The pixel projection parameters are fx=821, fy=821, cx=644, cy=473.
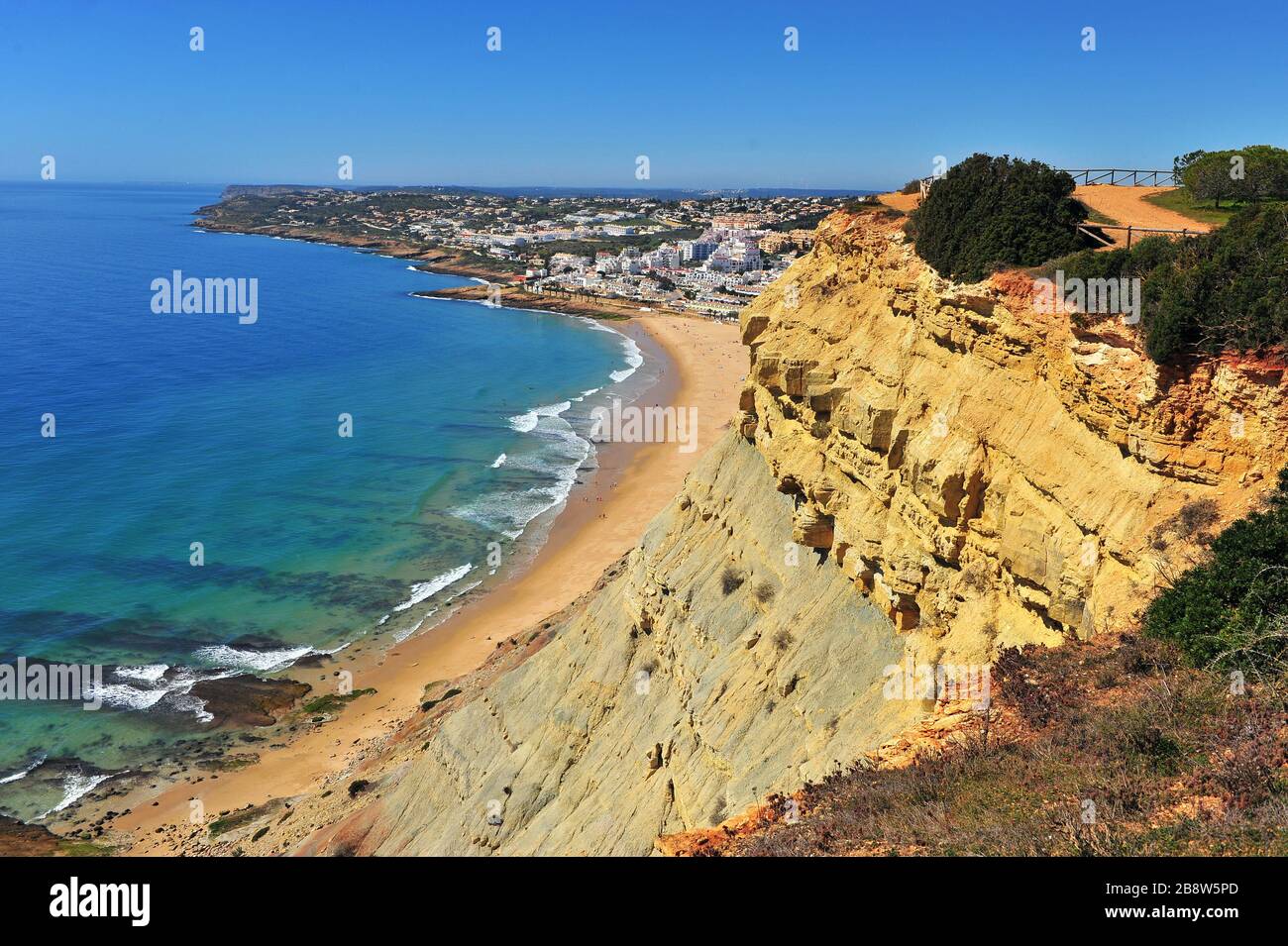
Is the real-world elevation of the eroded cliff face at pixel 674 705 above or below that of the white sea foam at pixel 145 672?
above

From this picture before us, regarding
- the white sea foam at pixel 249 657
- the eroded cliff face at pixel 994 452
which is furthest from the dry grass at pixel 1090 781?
the white sea foam at pixel 249 657

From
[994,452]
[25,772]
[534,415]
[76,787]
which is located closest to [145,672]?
[25,772]

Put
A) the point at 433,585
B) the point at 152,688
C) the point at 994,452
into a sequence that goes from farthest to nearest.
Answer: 1. the point at 433,585
2. the point at 152,688
3. the point at 994,452

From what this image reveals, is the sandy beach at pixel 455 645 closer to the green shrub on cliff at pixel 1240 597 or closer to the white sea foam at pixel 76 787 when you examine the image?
the white sea foam at pixel 76 787

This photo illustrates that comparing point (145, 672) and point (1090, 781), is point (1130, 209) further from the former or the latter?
point (145, 672)

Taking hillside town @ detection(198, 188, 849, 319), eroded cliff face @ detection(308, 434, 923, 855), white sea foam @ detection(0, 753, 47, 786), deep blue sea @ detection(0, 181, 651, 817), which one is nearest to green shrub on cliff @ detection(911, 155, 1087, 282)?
eroded cliff face @ detection(308, 434, 923, 855)

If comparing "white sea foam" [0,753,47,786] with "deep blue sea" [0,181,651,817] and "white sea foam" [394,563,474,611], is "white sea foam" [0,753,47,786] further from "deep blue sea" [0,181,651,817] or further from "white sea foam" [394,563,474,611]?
"white sea foam" [394,563,474,611]

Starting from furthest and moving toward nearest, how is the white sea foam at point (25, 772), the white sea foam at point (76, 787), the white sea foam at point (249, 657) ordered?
the white sea foam at point (249, 657) → the white sea foam at point (25, 772) → the white sea foam at point (76, 787)
